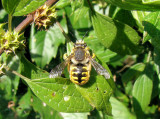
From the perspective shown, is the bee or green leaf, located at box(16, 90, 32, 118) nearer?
the bee

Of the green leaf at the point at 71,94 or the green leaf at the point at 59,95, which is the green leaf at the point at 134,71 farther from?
the green leaf at the point at 59,95

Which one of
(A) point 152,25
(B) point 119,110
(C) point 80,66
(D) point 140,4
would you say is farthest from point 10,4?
(B) point 119,110

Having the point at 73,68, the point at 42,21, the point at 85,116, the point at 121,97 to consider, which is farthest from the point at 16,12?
the point at 121,97

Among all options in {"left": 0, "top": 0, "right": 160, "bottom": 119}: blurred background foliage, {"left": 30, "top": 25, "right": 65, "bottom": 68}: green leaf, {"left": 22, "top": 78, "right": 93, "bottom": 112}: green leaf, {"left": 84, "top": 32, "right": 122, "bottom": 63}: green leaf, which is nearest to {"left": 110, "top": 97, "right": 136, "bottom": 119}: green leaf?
{"left": 0, "top": 0, "right": 160, "bottom": 119}: blurred background foliage

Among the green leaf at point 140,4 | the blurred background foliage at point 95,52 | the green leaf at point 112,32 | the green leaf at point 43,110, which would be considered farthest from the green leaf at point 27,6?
the green leaf at point 43,110

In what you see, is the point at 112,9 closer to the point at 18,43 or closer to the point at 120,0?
the point at 120,0

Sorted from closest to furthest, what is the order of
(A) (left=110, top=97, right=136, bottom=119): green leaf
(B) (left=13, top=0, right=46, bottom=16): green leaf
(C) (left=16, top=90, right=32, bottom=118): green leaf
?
(B) (left=13, top=0, right=46, bottom=16): green leaf < (C) (left=16, top=90, right=32, bottom=118): green leaf < (A) (left=110, top=97, right=136, bottom=119): green leaf

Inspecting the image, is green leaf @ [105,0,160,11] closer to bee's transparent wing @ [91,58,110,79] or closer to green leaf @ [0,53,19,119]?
bee's transparent wing @ [91,58,110,79]
